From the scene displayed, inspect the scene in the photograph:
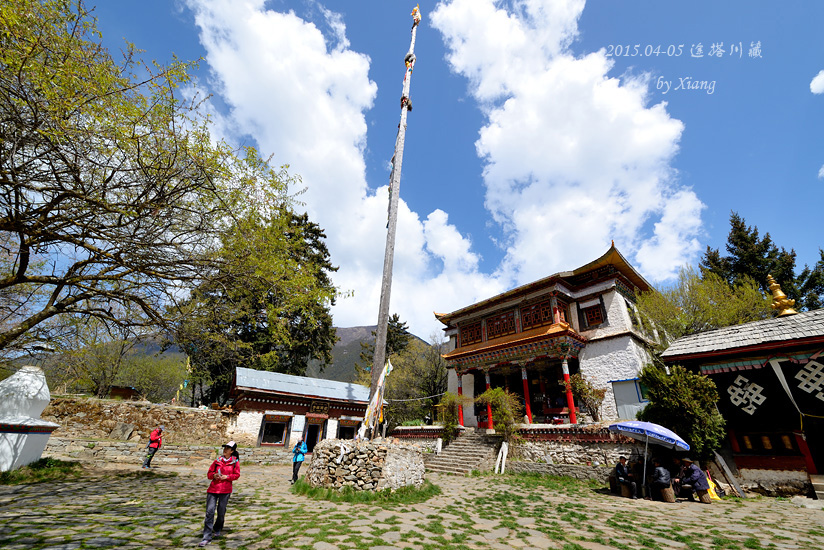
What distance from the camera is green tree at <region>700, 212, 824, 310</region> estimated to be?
78.6 ft

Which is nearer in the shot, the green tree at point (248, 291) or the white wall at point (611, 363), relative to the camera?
the green tree at point (248, 291)

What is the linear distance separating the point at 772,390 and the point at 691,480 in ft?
12.9

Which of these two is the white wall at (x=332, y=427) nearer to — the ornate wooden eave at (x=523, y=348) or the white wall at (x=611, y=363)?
the ornate wooden eave at (x=523, y=348)

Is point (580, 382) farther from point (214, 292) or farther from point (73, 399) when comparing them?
point (73, 399)

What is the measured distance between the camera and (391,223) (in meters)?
12.5

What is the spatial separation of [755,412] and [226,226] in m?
14.9

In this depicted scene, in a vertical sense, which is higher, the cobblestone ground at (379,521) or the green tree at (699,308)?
the green tree at (699,308)

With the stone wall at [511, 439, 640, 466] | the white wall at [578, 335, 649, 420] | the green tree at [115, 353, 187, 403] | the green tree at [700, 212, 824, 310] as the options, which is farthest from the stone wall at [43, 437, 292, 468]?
the green tree at [700, 212, 824, 310]

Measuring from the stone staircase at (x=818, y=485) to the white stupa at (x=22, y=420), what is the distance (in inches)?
743

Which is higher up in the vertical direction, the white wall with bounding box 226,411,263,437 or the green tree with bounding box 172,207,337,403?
the green tree with bounding box 172,207,337,403

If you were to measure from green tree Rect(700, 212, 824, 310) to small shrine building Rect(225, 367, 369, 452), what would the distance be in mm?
25436

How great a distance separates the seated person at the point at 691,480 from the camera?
28.9 feet

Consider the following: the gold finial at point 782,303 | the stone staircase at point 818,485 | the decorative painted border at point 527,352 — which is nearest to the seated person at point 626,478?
the stone staircase at point 818,485

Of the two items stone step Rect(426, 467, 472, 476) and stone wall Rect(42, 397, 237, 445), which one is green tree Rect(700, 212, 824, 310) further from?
stone wall Rect(42, 397, 237, 445)
